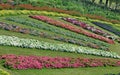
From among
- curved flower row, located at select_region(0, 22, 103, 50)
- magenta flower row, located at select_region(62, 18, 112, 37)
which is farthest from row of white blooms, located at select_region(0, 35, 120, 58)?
magenta flower row, located at select_region(62, 18, 112, 37)

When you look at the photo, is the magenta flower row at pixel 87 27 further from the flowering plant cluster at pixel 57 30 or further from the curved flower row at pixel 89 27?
the flowering plant cluster at pixel 57 30

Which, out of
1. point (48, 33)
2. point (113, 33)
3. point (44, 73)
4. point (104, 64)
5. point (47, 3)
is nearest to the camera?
point (44, 73)

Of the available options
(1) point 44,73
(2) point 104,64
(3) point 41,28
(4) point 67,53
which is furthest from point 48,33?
(1) point 44,73

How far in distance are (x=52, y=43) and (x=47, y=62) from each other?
22.7ft

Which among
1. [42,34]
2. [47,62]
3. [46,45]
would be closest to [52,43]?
[46,45]

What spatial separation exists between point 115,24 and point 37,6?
15.2 m

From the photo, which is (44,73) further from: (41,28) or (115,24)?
(115,24)

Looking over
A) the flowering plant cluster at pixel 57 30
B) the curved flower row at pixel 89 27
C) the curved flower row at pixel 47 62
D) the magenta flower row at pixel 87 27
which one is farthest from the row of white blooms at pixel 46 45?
the magenta flower row at pixel 87 27

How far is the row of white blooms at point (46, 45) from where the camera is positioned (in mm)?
33125

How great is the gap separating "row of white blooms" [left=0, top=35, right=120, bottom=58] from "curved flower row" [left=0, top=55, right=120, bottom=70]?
2659 millimetres

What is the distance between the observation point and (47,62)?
30.3 metres

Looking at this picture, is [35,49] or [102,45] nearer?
[35,49]

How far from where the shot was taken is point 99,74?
32.0 meters

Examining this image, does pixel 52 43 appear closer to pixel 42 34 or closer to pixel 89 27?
pixel 42 34
